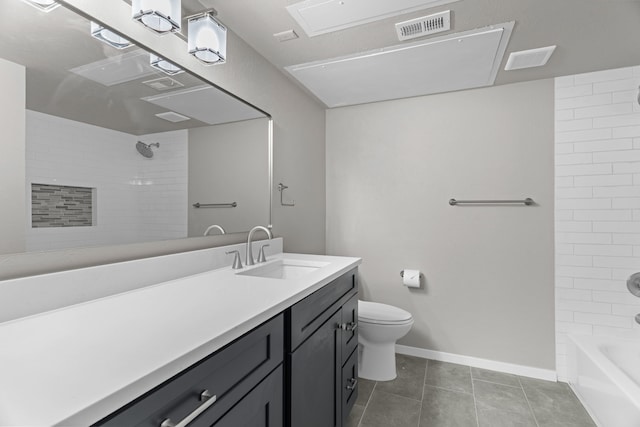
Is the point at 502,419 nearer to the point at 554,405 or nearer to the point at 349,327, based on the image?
the point at 554,405

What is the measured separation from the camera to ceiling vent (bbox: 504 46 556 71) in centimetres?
197

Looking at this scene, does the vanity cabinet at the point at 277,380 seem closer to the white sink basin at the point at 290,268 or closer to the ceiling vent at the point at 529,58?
the white sink basin at the point at 290,268

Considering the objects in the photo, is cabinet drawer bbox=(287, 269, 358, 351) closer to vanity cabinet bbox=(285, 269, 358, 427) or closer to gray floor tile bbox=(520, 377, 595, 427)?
vanity cabinet bbox=(285, 269, 358, 427)

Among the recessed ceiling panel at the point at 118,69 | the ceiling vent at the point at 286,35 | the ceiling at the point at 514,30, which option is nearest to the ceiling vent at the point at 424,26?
the ceiling at the point at 514,30

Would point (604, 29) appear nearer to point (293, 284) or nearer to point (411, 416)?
point (293, 284)

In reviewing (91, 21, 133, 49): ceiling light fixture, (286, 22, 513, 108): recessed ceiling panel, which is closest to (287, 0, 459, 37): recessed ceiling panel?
(286, 22, 513, 108): recessed ceiling panel

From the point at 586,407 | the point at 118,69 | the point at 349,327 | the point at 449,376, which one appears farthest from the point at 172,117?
the point at 586,407

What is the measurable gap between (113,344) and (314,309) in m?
0.77

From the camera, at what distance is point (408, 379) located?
234cm

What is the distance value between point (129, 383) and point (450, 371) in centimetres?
254

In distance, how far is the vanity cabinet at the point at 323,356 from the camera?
3.73 ft

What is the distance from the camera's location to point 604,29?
5.80 ft

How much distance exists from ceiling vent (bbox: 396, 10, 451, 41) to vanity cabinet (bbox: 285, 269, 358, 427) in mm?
1390

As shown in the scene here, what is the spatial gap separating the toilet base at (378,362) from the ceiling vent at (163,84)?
81.0 inches
